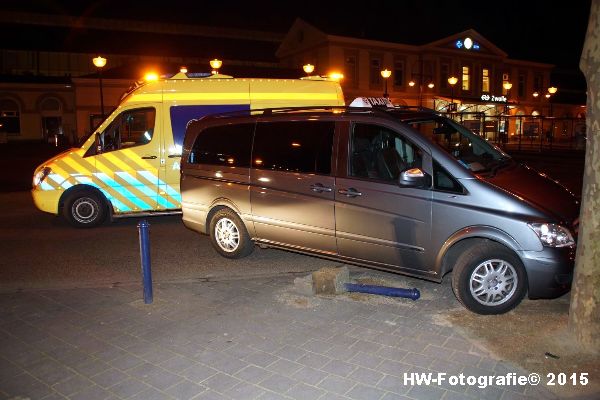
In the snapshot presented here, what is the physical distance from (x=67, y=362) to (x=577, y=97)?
6794 centimetres

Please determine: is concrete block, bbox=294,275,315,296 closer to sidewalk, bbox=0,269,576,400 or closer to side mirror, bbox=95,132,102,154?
sidewalk, bbox=0,269,576,400

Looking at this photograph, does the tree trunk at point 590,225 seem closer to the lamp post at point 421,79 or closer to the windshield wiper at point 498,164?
the windshield wiper at point 498,164

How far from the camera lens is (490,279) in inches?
196

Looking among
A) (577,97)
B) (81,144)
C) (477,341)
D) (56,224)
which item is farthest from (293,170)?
(577,97)

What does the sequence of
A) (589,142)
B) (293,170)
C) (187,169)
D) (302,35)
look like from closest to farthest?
(589,142), (293,170), (187,169), (302,35)

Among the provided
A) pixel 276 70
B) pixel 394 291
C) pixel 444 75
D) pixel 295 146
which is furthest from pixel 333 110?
pixel 444 75

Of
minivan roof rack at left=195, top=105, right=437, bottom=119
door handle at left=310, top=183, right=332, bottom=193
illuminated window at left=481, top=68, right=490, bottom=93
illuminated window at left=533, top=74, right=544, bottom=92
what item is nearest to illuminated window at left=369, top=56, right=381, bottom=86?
illuminated window at left=481, top=68, right=490, bottom=93

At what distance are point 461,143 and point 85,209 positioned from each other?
6.82 meters

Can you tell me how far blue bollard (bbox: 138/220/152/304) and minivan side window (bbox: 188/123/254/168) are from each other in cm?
183

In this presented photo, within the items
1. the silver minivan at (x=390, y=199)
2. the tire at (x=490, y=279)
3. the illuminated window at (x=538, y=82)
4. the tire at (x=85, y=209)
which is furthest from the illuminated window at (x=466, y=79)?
the tire at (x=490, y=279)

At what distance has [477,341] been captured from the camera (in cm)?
448

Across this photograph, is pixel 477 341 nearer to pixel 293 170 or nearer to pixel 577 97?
pixel 293 170

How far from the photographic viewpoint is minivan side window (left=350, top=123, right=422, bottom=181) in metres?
5.61

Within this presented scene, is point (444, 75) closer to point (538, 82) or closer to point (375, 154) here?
point (538, 82)
